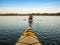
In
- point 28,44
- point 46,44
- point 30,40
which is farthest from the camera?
point 46,44

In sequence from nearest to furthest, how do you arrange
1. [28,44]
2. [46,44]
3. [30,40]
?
1. [28,44]
2. [30,40]
3. [46,44]

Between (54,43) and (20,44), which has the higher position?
(20,44)

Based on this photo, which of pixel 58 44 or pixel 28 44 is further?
pixel 58 44

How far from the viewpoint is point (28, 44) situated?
533 inches

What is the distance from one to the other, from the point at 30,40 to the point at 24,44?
1.09 metres

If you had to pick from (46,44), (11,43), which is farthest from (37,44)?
(11,43)

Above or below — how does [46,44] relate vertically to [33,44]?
below

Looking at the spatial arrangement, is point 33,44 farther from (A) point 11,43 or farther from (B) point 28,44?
(A) point 11,43

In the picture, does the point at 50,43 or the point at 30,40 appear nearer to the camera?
the point at 30,40

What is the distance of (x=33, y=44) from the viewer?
13688 mm

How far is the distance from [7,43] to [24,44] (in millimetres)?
6852

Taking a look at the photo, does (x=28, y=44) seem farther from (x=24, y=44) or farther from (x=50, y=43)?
(x=50, y=43)

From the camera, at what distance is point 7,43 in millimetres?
19812

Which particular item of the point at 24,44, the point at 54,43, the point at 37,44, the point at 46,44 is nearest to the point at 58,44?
the point at 54,43
